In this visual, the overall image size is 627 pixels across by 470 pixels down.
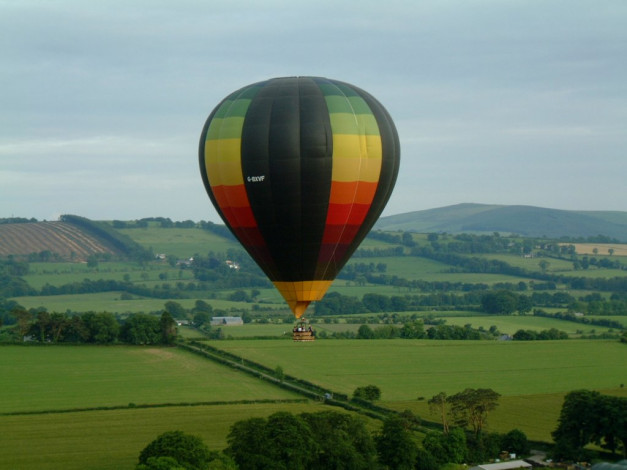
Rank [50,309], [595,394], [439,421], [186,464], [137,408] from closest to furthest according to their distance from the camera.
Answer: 1. [186,464]
2. [595,394]
3. [439,421]
4. [137,408]
5. [50,309]

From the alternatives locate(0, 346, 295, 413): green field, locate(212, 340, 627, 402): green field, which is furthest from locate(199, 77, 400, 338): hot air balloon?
locate(212, 340, 627, 402): green field

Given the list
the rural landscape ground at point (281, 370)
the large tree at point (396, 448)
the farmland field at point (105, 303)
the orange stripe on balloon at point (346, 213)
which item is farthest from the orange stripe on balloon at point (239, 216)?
the farmland field at point (105, 303)

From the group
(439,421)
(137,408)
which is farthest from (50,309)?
(439,421)

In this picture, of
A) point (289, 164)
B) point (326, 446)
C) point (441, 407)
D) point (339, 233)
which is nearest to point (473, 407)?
point (441, 407)

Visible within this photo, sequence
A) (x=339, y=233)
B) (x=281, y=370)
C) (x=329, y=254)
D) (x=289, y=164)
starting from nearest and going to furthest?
1. (x=289, y=164)
2. (x=339, y=233)
3. (x=329, y=254)
4. (x=281, y=370)

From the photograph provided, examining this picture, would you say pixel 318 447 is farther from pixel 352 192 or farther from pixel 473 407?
pixel 473 407

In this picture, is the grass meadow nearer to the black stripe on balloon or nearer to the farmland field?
the black stripe on balloon

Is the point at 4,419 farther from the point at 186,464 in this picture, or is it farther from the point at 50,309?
the point at 50,309
